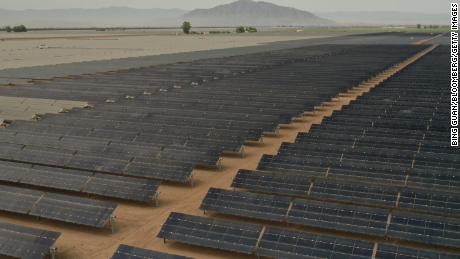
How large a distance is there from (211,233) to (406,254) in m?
8.11

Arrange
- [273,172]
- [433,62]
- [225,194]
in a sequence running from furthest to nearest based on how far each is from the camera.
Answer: [433,62], [273,172], [225,194]

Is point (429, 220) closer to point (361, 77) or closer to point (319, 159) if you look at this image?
point (319, 159)

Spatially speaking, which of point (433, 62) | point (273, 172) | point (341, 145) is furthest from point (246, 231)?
point (433, 62)

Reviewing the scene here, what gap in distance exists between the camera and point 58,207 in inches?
868

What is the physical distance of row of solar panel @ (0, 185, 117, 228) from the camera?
829 inches

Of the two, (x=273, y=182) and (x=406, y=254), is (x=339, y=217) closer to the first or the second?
(x=406, y=254)

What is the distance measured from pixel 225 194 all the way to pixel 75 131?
17.7 meters

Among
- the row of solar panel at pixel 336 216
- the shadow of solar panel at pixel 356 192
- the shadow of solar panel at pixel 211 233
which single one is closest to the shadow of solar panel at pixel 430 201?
the shadow of solar panel at pixel 356 192

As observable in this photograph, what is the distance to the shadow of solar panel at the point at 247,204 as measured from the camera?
843 inches

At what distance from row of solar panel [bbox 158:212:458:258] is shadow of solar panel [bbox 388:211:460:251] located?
1.49m

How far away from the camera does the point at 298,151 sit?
29.1m

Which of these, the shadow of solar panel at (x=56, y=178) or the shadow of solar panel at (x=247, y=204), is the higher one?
the shadow of solar panel at (x=56, y=178)

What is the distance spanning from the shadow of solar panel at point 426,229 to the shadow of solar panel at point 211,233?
6207 mm

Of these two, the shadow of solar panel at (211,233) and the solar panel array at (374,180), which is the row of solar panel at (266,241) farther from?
the solar panel array at (374,180)
